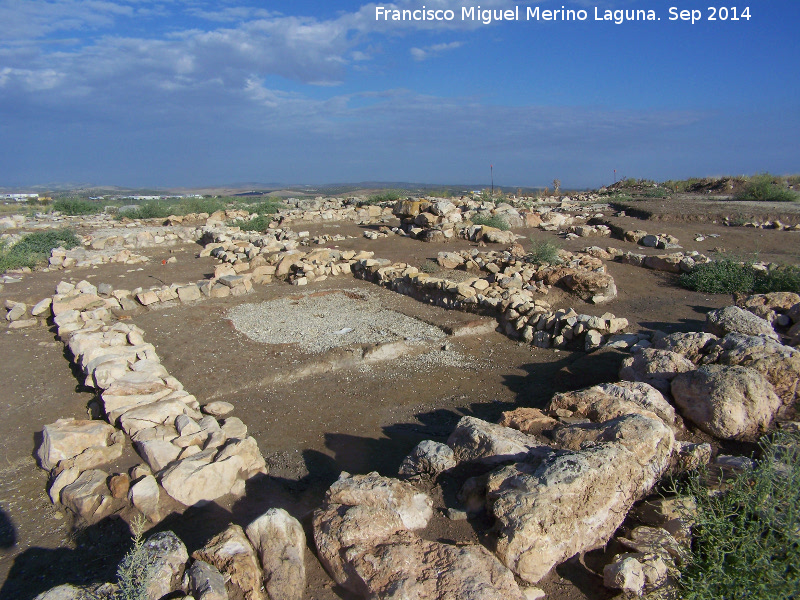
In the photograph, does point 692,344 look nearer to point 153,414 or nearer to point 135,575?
point 135,575

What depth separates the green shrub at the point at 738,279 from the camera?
8.21 metres

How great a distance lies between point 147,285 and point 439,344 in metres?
7.68

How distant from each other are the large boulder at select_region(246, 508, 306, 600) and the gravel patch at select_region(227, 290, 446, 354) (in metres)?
4.23

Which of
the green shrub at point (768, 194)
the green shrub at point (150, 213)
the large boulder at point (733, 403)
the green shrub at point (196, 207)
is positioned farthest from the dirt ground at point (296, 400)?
the green shrub at point (768, 194)

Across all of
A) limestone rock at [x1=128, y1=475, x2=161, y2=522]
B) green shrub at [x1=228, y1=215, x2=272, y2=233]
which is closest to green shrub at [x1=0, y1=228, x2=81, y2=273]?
green shrub at [x1=228, y1=215, x2=272, y2=233]

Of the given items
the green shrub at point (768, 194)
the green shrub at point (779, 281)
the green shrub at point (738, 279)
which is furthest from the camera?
the green shrub at point (768, 194)

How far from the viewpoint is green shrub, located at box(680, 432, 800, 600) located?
203 cm

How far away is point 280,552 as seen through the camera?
2762 mm

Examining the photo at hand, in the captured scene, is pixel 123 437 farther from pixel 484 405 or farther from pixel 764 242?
pixel 764 242

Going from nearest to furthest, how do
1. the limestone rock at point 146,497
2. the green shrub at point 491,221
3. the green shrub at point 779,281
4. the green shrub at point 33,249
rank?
the limestone rock at point 146,497, the green shrub at point 779,281, the green shrub at point 33,249, the green shrub at point 491,221

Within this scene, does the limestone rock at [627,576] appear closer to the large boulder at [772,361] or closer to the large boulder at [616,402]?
the large boulder at [616,402]

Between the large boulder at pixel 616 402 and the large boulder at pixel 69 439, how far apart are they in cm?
431

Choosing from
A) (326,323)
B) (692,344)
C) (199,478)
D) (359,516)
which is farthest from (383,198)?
(359,516)

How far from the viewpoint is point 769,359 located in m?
4.36
